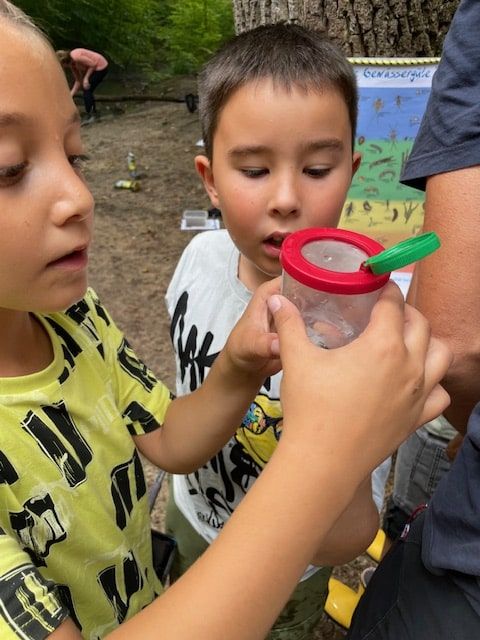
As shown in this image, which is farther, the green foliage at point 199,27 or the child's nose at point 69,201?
the green foliage at point 199,27

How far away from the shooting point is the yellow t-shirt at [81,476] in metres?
0.97

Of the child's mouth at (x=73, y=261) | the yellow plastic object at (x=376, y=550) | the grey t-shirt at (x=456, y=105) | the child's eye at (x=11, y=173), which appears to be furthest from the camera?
the yellow plastic object at (x=376, y=550)

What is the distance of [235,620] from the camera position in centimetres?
69

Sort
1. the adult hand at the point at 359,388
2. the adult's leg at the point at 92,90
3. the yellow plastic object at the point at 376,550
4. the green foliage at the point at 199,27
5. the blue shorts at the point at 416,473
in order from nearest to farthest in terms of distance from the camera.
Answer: the adult hand at the point at 359,388 < the blue shorts at the point at 416,473 < the yellow plastic object at the point at 376,550 < the adult's leg at the point at 92,90 < the green foliage at the point at 199,27

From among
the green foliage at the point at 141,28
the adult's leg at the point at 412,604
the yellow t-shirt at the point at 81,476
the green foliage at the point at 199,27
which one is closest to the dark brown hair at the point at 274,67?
the yellow t-shirt at the point at 81,476

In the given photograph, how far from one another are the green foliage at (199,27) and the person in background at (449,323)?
6.64 m

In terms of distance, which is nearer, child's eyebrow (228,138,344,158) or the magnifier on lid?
the magnifier on lid

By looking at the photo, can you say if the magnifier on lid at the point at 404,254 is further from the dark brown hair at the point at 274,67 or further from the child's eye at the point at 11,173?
the dark brown hair at the point at 274,67

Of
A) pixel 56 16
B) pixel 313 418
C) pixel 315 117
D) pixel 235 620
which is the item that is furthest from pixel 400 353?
pixel 56 16

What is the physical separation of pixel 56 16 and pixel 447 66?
800 cm

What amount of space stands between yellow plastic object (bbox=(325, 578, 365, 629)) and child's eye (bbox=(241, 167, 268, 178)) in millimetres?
1797

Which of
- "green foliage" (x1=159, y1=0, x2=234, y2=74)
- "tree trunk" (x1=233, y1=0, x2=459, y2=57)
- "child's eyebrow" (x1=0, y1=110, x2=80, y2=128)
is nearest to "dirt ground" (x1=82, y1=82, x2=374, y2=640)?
"green foliage" (x1=159, y1=0, x2=234, y2=74)

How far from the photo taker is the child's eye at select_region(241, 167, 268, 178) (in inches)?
51.7

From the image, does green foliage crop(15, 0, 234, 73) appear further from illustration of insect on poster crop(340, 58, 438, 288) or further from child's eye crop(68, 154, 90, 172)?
child's eye crop(68, 154, 90, 172)
